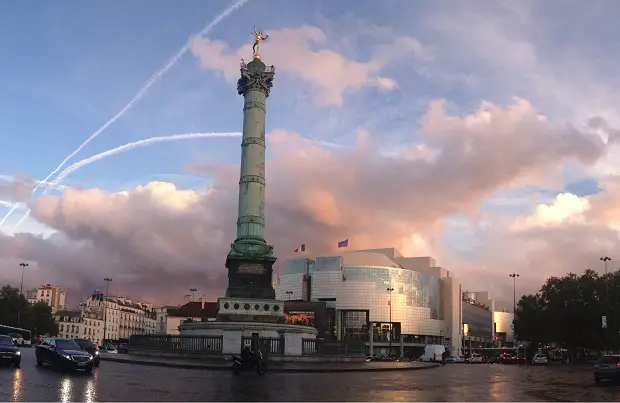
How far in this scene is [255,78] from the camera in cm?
5425

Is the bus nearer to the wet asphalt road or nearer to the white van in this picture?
the wet asphalt road

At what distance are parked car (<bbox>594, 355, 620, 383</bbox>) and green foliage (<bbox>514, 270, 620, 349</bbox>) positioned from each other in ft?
158

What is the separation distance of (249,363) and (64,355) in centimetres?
829

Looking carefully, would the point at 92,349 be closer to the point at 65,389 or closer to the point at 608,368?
the point at 65,389

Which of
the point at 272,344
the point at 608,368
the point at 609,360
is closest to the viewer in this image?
the point at 608,368

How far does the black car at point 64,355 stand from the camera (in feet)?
83.1

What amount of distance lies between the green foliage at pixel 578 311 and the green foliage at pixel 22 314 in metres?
83.0

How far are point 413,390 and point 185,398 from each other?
9244 mm

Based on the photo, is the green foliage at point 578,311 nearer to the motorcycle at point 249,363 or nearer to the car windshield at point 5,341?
the motorcycle at point 249,363

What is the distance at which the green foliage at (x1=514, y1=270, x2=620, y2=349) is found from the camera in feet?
244

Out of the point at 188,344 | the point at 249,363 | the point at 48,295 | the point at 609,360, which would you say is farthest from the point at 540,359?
the point at 48,295

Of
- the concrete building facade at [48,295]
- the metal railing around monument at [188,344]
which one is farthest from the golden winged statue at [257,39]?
the concrete building facade at [48,295]

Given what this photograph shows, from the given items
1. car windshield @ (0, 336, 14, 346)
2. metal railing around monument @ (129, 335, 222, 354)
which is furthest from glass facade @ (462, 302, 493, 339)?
car windshield @ (0, 336, 14, 346)

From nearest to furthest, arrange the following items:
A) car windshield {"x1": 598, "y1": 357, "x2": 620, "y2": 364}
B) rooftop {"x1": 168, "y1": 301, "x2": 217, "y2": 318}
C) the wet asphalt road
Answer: the wet asphalt road, car windshield {"x1": 598, "y1": 357, "x2": 620, "y2": 364}, rooftop {"x1": 168, "y1": 301, "x2": 217, "y2": 318}
